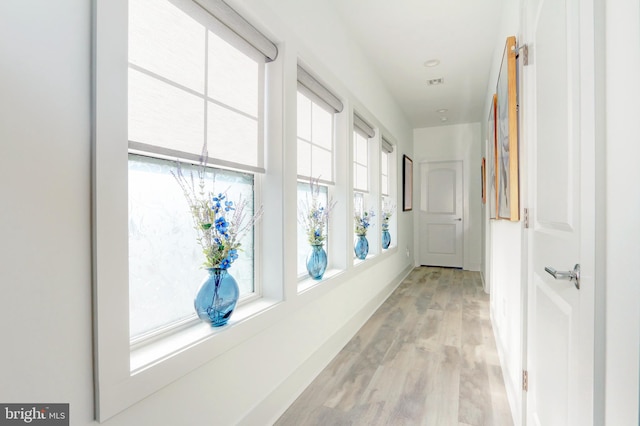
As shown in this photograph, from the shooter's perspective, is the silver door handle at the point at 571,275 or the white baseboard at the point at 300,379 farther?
the white baseboard at the point at 300,379

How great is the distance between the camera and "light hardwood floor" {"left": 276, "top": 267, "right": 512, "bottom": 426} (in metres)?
1.77

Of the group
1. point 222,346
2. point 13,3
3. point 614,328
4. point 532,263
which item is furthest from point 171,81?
point 532,263

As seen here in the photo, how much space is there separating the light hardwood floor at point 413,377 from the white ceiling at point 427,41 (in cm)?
272

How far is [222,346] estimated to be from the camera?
4.43 feet

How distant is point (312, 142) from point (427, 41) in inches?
64.8

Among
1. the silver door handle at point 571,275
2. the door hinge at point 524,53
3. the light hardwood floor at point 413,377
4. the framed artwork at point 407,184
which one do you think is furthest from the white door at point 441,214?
the silver door handle at point 571,275

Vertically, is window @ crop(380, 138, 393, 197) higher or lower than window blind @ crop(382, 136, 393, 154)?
lower

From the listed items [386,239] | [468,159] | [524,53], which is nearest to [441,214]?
[468,159]

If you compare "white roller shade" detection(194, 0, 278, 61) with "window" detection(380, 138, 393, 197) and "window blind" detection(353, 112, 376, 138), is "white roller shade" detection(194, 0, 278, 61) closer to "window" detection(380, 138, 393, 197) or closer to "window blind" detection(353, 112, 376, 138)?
"window blind" detection(353, 112, 376, 138)

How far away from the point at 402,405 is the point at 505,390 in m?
0.70

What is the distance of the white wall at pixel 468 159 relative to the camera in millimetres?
5988

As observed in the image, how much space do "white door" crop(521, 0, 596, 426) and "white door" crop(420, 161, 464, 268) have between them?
194 inches

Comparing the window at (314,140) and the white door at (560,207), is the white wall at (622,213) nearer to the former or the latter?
the white door at (560,207)

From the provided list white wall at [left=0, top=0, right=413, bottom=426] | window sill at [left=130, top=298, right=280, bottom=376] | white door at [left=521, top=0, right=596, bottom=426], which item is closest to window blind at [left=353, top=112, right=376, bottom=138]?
white door at [left=521, top=0, right=596, bottom=426]
